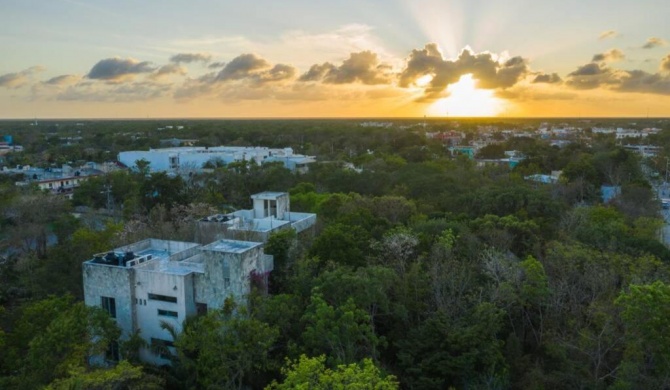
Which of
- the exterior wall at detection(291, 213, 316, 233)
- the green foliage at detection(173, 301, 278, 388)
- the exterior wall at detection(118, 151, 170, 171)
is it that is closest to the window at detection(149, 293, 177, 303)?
the green foliage at detection(173, 301, 278, 388)

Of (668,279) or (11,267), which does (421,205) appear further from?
(11,267)

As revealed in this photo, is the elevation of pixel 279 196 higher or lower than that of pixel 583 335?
higher

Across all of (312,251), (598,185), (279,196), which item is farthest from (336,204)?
(598,185)

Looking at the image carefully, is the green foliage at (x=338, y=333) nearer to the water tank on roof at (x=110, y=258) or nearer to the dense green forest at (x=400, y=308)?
the dense green forest at (x=400, y=308)

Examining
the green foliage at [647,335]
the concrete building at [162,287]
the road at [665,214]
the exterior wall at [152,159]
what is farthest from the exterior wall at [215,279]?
the exterior wall at [152,159]

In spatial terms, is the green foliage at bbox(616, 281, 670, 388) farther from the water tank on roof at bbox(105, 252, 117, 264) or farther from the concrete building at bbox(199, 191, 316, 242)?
the water tank on roof at bbox(105, 252, 117, 264)

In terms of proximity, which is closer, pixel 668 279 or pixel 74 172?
pixel 668 279
